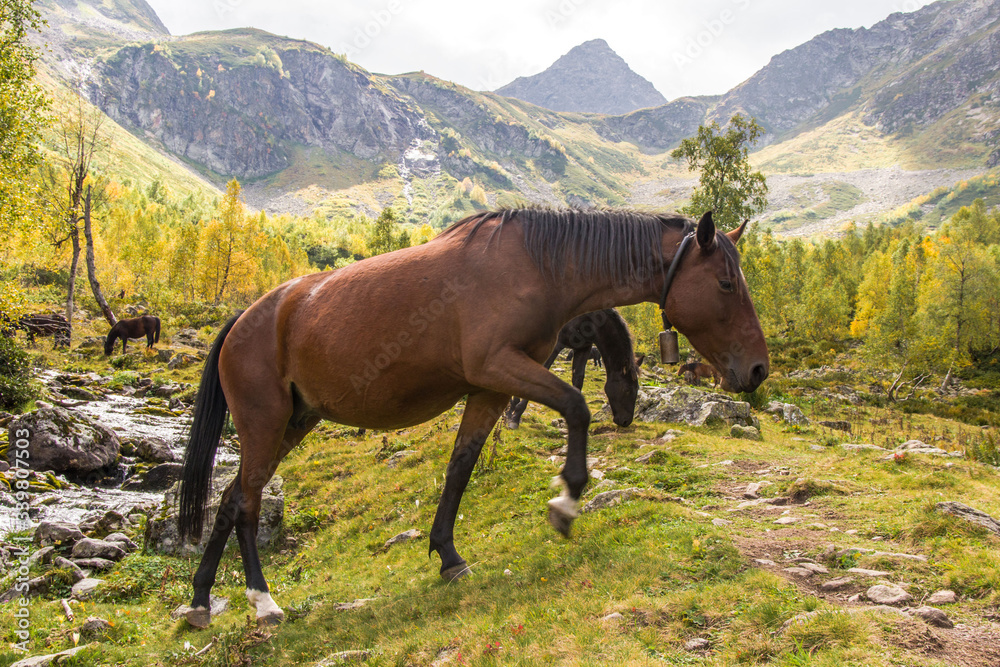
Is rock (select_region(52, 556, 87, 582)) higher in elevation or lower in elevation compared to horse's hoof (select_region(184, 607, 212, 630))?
lower

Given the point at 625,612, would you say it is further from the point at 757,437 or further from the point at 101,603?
the point at 757,437

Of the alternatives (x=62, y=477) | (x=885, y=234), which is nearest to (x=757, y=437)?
(x=62, y=477)

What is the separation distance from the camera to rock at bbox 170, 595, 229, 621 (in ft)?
19.4

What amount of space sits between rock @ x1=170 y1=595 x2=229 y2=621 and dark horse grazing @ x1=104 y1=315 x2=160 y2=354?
28.1 m

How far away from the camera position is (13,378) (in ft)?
48.7

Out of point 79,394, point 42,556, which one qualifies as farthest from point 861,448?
point 79,394

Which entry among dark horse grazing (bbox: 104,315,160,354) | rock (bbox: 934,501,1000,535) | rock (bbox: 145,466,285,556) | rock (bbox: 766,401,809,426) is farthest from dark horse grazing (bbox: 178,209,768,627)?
dark horse grazing (bbox: 104,315,160,354)

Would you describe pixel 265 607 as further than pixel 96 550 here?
No

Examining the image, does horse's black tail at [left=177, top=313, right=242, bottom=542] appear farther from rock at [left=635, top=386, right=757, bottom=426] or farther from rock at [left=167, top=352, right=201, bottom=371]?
rock at [left=167, top=352, right=201, bottom=371]

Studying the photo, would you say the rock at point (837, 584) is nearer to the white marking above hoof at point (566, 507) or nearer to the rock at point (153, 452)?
the white marking above hoof at point (566, 507)

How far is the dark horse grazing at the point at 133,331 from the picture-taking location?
28914mm

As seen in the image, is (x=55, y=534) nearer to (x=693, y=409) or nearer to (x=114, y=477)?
(x=114, y=477)

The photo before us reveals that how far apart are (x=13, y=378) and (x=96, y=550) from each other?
10734 mm

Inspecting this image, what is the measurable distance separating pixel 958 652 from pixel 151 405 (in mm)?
22458
